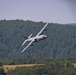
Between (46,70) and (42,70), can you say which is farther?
(46,70)

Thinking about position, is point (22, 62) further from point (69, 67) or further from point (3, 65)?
point (69, 67)

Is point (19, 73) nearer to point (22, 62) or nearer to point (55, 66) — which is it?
point (55, 66)

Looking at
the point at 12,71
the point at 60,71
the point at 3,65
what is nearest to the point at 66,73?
the point at 60,71

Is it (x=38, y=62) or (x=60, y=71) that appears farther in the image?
(x=38, y=62)

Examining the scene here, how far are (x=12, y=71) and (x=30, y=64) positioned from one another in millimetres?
15751

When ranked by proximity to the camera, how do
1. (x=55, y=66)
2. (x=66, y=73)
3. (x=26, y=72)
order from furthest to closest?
(x=55, y=66) → (x=26, y=72) → (x=66, y=73)

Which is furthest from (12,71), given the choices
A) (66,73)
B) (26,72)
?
(66,73)

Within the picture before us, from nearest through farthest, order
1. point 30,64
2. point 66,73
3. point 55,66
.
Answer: point 66,73, point 55,66, point 30,64

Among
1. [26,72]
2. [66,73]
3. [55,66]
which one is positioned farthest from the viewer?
[55,66]

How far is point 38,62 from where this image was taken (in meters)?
141

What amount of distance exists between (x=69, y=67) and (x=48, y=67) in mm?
5339

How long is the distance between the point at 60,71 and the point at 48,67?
9.67m

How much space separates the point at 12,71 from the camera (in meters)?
122

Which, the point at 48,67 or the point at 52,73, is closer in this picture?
the point at 52,73
